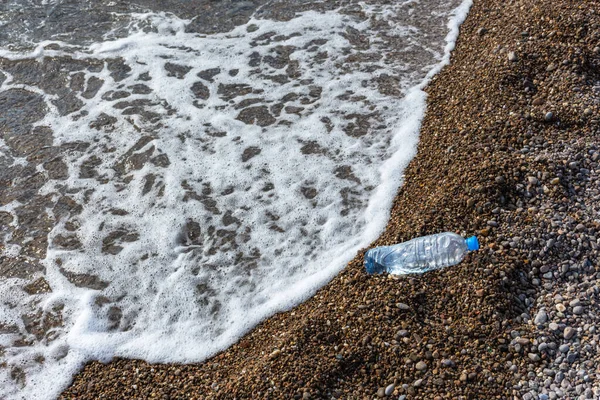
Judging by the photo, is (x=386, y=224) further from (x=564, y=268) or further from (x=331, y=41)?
(x=331, y=41)

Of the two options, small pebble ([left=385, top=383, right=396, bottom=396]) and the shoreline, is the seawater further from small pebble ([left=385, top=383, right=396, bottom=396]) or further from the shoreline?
small pebble ([left=385, top=383, right=396, bottom=396])

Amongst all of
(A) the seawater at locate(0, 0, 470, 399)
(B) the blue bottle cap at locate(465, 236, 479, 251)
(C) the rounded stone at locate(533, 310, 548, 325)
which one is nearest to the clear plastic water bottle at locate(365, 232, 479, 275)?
(B) the blue bottle cap at locate(465, 236, 479, 251)

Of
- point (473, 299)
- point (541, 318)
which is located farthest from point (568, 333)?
point (473, 299)

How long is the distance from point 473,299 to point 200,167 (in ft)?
9.03

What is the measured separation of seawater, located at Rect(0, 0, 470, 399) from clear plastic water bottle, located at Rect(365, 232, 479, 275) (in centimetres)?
32

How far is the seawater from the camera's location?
13.4ft

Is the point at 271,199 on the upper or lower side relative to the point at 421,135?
lower

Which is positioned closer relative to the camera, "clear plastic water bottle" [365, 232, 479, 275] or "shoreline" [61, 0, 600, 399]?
"shoreline" [61, 0, 600, 399]

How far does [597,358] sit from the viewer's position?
10.0ft

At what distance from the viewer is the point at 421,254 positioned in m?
3.86

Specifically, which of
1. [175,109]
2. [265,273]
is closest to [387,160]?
[265,273]

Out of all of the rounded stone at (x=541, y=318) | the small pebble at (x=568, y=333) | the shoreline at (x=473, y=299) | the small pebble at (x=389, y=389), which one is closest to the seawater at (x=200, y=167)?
the shoreline at (x=473, y=299)

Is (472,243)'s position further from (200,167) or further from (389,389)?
(200,167)

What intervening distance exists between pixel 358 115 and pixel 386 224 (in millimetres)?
1525
